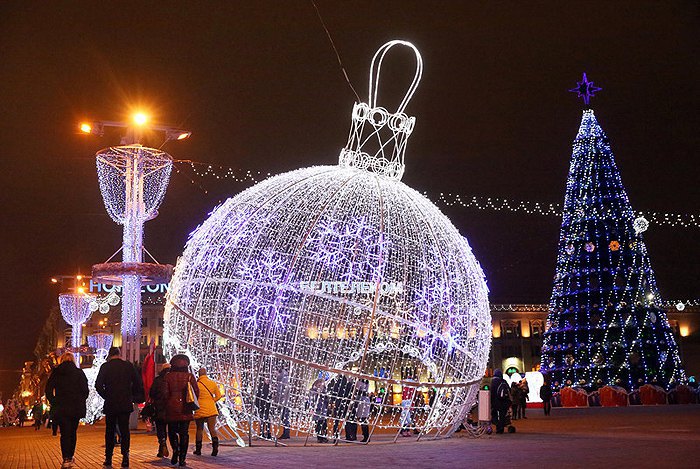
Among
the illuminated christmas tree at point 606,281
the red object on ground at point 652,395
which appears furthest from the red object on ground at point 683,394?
the red object on ground at point 652,395

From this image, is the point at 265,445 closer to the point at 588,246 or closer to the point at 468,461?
the point at 468,461

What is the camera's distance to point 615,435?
13.9 m

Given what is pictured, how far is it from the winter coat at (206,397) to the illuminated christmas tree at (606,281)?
83.1 feet

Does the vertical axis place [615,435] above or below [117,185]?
below

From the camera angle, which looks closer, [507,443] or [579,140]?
[507,443]

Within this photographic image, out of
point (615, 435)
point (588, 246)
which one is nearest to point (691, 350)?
point (588, 246)

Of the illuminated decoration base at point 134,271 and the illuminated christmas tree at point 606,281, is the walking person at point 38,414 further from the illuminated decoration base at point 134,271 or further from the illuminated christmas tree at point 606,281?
the illuminated christmas tree at point 606,281

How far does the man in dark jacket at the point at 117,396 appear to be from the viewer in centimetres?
984

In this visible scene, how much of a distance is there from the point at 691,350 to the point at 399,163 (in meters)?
68.5

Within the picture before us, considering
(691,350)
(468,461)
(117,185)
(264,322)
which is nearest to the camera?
(468,461)

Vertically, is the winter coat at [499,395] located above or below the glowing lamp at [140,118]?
below

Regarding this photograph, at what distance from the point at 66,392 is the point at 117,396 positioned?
24.5 inches

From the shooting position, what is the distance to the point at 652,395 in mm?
32688

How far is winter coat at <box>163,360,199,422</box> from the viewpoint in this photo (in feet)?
33.3
